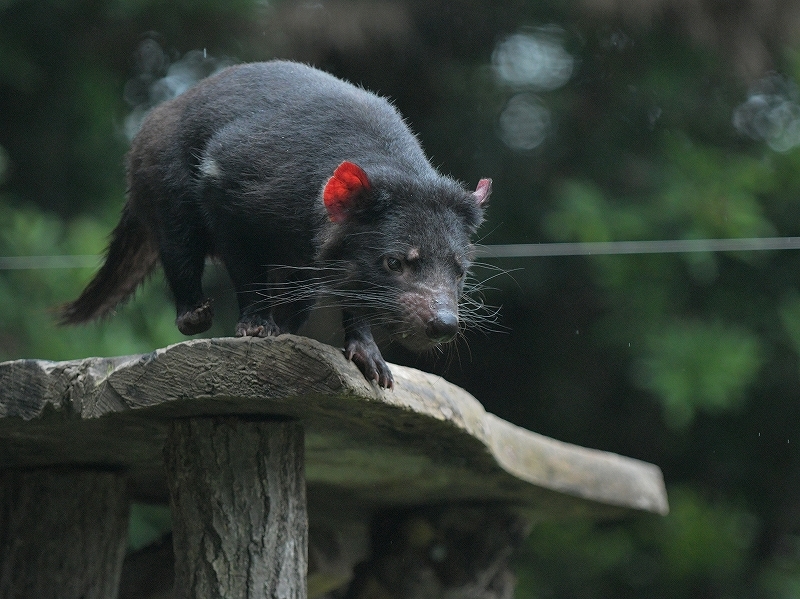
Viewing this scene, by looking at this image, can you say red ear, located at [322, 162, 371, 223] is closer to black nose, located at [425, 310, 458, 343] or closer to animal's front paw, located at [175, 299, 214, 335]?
black nose, located at [425, 310, 458, 343]

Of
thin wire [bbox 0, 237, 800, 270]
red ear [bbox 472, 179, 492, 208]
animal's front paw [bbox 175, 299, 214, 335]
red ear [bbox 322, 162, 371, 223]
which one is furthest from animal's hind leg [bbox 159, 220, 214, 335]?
thin wire [bbox 0, 237, 800, 270]

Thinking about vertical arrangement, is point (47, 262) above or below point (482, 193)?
below

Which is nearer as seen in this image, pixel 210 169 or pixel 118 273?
pixel 210 169

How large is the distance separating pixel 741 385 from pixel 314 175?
4269mm

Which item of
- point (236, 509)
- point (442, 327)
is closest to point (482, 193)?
point (442, 327)

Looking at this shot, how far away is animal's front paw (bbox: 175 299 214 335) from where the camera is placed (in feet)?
11.2

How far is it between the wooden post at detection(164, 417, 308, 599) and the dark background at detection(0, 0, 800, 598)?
11.0ft

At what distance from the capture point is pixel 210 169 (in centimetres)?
326

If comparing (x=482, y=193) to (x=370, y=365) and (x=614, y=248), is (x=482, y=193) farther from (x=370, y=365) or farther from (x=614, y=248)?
(x=614, y=248)

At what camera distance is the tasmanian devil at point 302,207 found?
115 inches

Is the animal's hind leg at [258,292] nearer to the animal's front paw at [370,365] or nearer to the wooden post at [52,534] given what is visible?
the animal's front paw at [370,365]

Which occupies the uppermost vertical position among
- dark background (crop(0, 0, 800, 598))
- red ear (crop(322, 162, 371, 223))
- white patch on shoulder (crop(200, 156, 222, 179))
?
red ear (crop(322, 162, 371, 223))

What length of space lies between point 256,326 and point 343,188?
50 cm

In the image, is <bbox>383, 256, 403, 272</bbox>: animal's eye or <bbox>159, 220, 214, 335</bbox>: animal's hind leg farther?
<bbox>159, 220, 214, 335</bbox>: animal's hind leg
